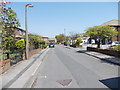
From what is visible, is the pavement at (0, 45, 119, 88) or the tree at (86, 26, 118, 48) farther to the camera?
the tree at (86, 26, 118, 48)

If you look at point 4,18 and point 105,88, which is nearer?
point 105,88

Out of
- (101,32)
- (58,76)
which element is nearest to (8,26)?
(58,76)

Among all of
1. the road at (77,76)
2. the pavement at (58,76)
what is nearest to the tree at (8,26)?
the pavement at (58,76)

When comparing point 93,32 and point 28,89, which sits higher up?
point 93,32

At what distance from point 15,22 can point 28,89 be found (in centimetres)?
773

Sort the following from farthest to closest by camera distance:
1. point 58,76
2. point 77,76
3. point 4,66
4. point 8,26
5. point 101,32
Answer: point 101,32, point 8,26, point 4,66, point 58,76, point 77,76

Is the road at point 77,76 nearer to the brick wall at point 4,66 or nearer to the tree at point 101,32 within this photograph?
the brick wall at point 4,66

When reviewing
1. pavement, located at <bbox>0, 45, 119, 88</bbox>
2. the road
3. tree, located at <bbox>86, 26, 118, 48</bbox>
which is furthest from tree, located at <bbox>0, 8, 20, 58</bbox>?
tree, located at <bbox>86, 26, 118, 48</bbox>

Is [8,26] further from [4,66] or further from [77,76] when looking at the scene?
[77,76]

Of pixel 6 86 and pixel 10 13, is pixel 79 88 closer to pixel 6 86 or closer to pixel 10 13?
pixel 6 86

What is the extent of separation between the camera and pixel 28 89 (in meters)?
6.27

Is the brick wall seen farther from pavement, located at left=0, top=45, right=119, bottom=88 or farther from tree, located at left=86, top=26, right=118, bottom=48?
tree, located at left=86, top=26, right=118, bottom=48

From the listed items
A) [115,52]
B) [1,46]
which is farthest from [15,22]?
[115,52]

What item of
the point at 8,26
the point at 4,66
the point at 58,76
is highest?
the point at 8,26
